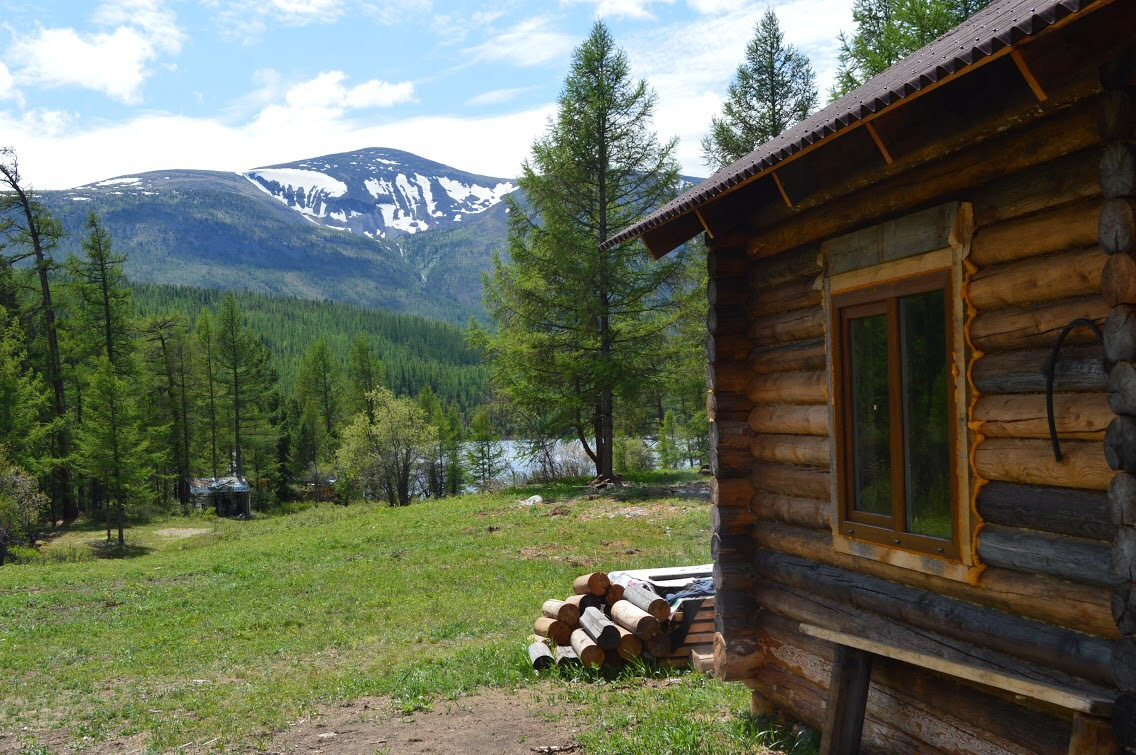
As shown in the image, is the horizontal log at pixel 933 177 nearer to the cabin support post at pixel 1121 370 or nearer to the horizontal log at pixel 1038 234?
the horizontal log at pixel 1038 234

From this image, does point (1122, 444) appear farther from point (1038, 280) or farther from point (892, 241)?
point (892, 241)

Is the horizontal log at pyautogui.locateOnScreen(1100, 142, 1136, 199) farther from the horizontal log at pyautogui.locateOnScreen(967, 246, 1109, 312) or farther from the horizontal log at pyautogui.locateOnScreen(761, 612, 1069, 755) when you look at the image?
the horizontal log at pyautogui.locateOnScreen(761, 612, 1069, 755)

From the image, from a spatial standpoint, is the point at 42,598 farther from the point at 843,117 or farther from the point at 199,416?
the point at 199,416

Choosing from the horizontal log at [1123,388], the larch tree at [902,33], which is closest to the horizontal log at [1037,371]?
the horizontal log at [1123,388]

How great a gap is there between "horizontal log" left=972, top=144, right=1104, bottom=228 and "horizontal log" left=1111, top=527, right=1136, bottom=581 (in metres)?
1.62

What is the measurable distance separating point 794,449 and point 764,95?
2881 cm

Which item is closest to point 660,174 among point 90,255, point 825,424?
point 825,424

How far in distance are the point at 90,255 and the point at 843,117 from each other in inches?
1927

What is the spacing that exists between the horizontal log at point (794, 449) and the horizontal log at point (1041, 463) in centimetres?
143

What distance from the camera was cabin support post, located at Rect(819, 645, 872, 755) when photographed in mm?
5340

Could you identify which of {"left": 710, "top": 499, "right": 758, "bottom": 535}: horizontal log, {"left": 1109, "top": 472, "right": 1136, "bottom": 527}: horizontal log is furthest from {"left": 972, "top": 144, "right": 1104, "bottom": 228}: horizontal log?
{"left": 710, "top": 499, "right": 758, "bottom": 535}: horizontal log

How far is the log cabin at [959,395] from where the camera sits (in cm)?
366

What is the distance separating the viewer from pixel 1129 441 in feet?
11.4

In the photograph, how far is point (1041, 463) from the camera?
13.8 ft
